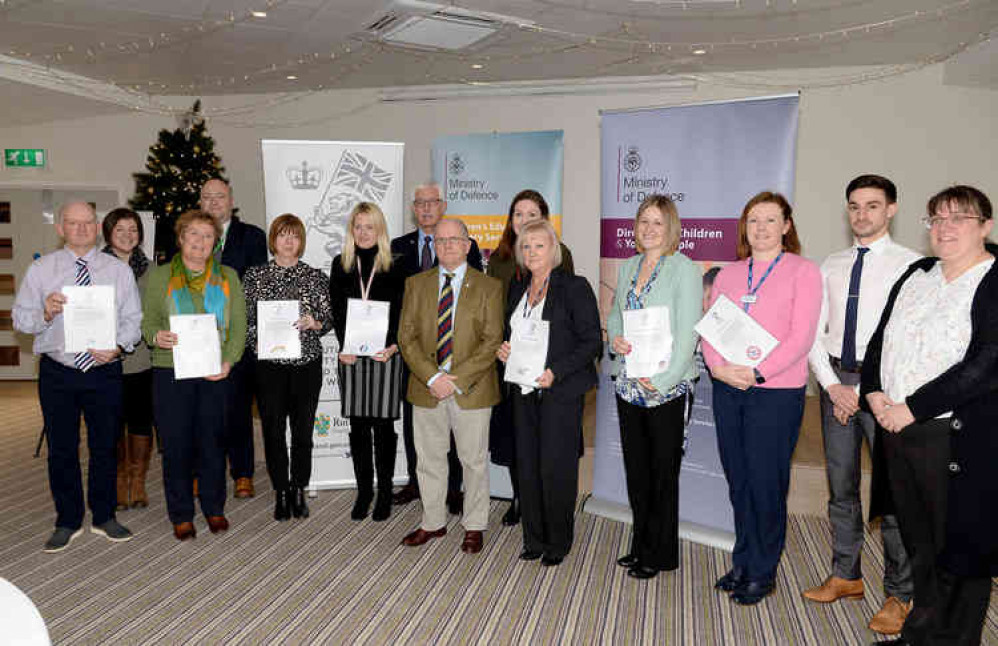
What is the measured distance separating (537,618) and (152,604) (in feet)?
5.55

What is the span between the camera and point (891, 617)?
2.79 m

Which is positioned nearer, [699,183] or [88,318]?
[88,318]

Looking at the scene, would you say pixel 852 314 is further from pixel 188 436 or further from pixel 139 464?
pixel 139 464

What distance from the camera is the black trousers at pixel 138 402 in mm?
4109

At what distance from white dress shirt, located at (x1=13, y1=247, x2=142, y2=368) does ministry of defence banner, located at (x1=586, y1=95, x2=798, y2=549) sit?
2.59 meters

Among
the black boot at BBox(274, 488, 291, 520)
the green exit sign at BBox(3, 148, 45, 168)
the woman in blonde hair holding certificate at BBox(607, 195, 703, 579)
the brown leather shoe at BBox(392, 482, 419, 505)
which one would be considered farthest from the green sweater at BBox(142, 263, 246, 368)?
the green exit sign at BBox(3, 148, 45, 168)

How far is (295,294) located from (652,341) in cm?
196

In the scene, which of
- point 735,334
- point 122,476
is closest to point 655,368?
point 735,334

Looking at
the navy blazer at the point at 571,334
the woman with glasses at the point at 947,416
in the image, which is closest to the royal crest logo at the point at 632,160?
the navy blazer at the point at 571,334

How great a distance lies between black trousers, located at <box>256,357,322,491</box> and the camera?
379 cm

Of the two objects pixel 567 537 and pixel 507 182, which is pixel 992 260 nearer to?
pixel 567 537

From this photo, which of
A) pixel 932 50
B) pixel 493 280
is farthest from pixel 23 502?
pixel 932 50

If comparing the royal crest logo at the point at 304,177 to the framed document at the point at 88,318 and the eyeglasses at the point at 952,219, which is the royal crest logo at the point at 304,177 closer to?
the framed document at the point at 88,318

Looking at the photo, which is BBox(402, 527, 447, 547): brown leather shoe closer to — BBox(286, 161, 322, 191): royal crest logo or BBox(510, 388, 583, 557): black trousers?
BBox(510, 388, 583, 557): black trousers
